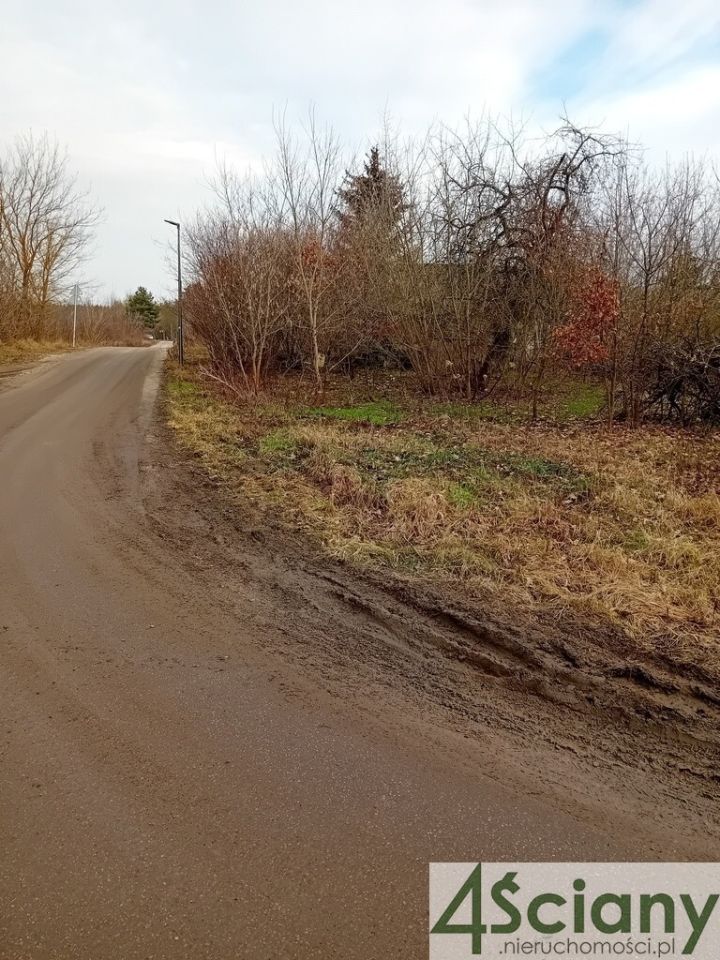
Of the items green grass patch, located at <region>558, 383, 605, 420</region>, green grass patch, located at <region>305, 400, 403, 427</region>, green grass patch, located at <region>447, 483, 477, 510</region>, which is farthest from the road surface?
green grass patch, located at <region>558, 383, 605, 420</region>

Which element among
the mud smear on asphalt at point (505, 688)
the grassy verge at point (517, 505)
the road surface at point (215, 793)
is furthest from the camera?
the grassy verge at point (517, 505)

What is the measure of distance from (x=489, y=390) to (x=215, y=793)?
1382 centimetres

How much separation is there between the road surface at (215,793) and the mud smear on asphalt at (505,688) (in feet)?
0.12

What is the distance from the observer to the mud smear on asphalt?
2359mm

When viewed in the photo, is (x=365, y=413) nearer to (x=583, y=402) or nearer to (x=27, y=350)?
(x=583, y=402)

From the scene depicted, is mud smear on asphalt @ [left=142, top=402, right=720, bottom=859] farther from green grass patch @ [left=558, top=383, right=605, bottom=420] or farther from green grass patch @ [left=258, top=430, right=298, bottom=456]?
green grass patch @ [left=558, top=383, right=605, bottom=420]

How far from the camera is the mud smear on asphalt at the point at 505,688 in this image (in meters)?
2.36

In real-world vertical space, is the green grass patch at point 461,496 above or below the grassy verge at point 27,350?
below

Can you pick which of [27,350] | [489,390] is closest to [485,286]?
[489,390]

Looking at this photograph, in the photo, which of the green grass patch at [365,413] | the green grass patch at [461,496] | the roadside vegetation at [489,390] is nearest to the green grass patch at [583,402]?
the roadside vegetation at [489,390]

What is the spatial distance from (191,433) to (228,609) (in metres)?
6.38

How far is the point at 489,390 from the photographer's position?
1495cm

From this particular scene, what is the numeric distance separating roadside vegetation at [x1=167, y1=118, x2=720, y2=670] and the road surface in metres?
1.49

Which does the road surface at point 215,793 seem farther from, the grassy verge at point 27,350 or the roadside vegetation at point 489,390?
the grassy verge at point 27,350
